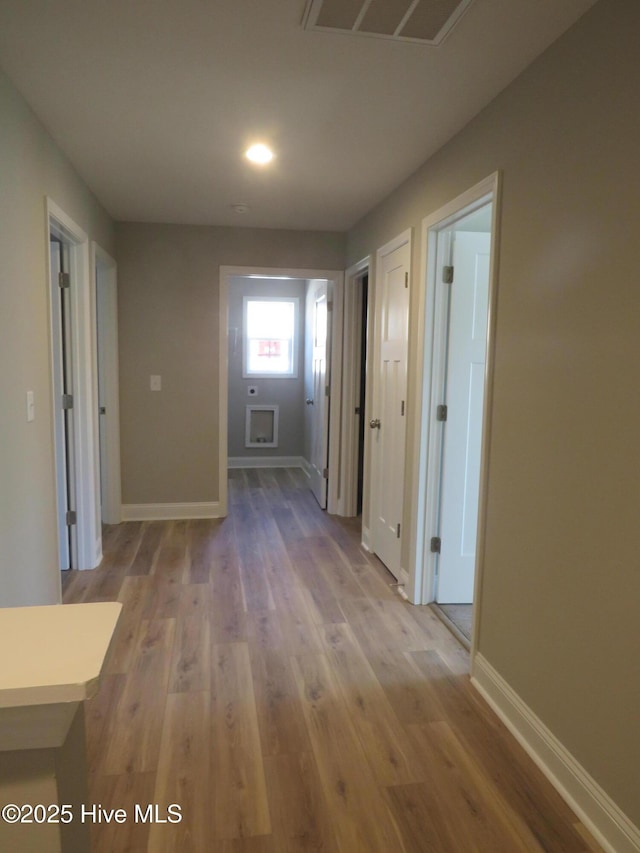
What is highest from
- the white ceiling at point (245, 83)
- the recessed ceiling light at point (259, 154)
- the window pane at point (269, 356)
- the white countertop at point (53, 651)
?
the white ceiling at point (245, 83)

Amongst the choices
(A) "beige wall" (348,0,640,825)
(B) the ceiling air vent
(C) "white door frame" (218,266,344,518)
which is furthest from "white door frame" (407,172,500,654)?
(C) "white door frame" (218,266,344,518)

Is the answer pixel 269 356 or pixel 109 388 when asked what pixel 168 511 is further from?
pixel 269 356

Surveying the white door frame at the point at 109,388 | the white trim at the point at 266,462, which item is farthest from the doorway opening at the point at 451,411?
the white trim at the point at 266,462

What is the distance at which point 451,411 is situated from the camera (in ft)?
9.69

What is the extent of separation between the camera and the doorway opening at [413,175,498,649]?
2871 mm

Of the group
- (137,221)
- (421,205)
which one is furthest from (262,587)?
(137,221)

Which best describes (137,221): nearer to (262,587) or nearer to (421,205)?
(421,205)

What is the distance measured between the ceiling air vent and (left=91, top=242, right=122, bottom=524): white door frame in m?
2.85

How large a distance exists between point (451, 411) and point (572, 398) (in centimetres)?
123

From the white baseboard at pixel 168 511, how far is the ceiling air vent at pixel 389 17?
360 cm

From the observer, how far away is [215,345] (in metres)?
4.58

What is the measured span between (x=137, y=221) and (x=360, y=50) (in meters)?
2.88

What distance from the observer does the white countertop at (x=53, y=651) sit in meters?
0.74

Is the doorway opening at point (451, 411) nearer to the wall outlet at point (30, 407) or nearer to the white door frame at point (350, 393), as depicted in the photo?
the white door frame at point (350, 393)
